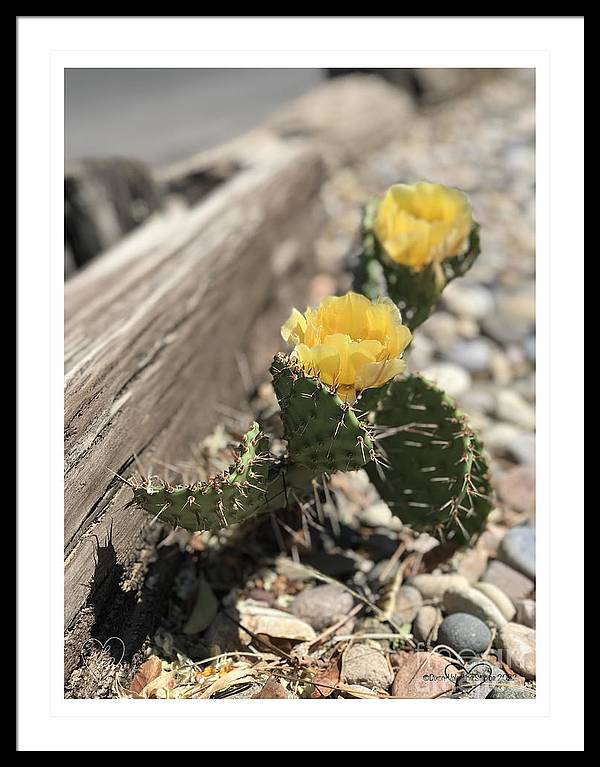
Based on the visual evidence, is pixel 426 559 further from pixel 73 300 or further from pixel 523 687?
pixel 73 300

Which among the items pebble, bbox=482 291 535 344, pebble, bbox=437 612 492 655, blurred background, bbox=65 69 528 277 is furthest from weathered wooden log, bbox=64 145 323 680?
pebble, bbox=482 291 535 344

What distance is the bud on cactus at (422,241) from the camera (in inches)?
84.5

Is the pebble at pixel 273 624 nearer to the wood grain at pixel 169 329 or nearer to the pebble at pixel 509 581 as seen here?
the wood grain at pixel 169 329

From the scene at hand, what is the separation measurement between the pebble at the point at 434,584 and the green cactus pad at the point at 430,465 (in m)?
0.11

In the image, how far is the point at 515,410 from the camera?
3.21 m

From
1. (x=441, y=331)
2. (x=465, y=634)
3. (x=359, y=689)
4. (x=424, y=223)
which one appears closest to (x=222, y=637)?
(x=359, y=689)

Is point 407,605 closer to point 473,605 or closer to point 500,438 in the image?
point 473,605

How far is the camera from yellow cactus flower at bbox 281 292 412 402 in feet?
5.36

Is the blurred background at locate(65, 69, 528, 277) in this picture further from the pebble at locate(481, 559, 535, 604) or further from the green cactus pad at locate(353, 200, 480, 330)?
the pebble at locate(481, 559, 535, 604)

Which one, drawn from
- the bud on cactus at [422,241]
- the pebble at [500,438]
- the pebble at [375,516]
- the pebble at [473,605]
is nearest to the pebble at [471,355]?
the pebble at [500,438]

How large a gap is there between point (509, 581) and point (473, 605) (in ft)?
0.79

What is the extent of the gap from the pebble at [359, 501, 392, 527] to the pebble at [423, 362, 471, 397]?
863mm

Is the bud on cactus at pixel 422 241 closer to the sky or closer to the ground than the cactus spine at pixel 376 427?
closer to the sky
